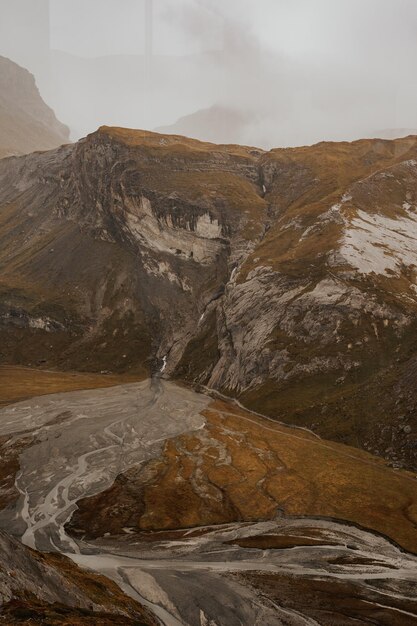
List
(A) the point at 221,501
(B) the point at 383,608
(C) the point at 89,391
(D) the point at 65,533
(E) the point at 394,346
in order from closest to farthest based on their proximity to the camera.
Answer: (B) the point at 383,608 < (D) the point at 65,533 < (A) the point at 221,501 < (E) the point at 394,346 < (C) the point at 89,391

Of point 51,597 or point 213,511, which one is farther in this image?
point 213,511

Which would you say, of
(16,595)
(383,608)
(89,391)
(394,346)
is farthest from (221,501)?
(89,391)

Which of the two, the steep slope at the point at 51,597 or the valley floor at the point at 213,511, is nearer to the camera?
the steep slope at the point at 51,597

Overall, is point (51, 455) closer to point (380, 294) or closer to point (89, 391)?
point (89, 391)

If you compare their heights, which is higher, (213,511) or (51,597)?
(51,597)

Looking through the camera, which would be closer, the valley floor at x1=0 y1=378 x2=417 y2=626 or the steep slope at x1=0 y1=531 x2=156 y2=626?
the steep slope at x1=0 y1=531 x2=156 y2=626

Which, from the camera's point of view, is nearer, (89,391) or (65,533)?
(65,533)

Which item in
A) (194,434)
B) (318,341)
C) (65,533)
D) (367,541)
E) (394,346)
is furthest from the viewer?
(318,341)

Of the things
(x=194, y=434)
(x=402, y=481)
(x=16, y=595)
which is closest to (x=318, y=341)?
(x=194, y=434)

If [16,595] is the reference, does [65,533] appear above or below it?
below

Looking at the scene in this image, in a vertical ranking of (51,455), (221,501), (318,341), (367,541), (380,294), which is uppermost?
(380,294)
